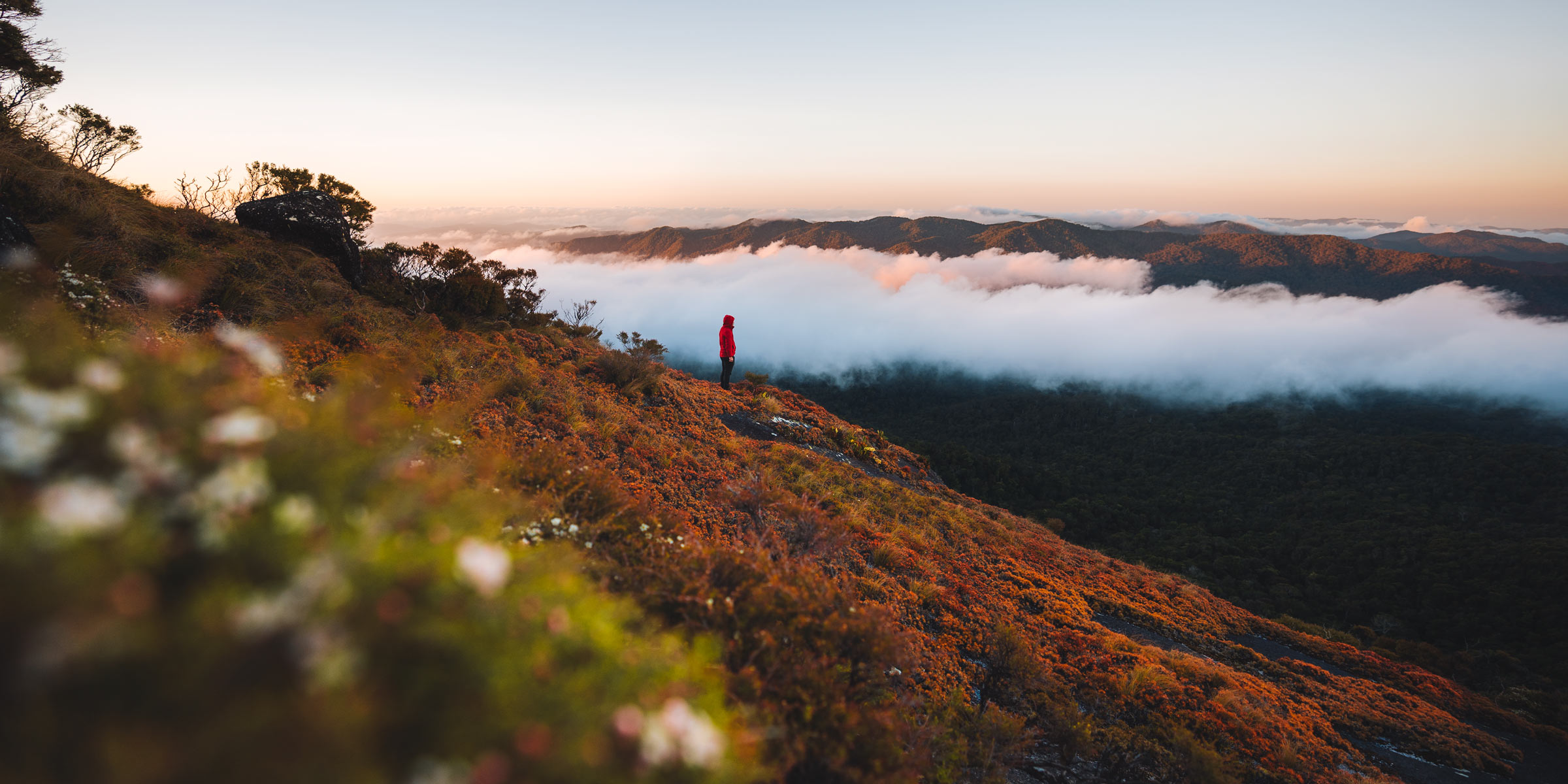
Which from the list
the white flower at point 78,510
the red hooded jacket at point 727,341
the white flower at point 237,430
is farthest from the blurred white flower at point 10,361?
the red hooded jacket at point 727,341

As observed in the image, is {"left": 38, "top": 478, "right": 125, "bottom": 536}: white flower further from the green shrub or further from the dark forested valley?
the dark forested valley

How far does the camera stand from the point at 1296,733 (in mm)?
8156

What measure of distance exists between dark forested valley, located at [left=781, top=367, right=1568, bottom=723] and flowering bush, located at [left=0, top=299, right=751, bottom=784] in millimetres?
31921

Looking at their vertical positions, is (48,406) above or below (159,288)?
below

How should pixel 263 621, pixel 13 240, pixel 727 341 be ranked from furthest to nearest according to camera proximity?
1. pixel 727 341
2. pixel 13 240
3. pixel 263 621

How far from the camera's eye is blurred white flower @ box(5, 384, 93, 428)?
4.29 ft

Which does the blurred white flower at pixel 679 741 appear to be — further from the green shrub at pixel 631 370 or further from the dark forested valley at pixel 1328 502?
the dark forested valley at pixel 1328 502

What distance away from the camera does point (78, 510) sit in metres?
1.12

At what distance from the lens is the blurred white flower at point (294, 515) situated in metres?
1.37

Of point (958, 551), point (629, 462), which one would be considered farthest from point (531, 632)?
point (958, 551)

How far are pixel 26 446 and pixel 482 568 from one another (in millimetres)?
1039

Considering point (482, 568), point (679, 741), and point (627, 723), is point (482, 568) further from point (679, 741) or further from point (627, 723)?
point (679, 741)

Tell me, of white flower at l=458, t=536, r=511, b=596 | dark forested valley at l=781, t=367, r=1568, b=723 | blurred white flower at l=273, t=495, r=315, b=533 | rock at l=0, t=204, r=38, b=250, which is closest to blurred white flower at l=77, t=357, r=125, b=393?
blurred white flower at l=273, t=495, r=315, b=533

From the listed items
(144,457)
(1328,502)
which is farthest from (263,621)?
(1328,502)
